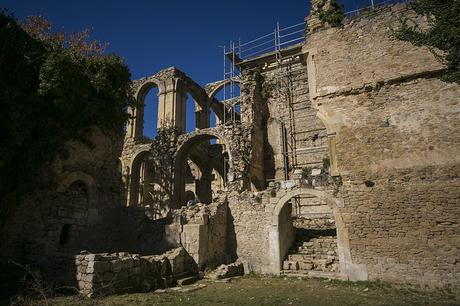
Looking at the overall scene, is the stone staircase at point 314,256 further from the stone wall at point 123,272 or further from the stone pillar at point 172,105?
the stone pillar at point 172,105

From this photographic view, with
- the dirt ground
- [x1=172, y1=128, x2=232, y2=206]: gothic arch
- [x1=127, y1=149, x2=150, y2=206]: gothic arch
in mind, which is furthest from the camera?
[x1=127, y1=149, x2=150, y2=206]: gothic arch

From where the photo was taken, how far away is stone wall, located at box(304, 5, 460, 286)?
25.5 ft

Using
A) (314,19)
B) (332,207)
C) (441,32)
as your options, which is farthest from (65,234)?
(441,32)

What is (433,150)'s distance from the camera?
820 cm

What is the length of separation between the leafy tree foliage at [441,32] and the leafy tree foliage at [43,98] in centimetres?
956

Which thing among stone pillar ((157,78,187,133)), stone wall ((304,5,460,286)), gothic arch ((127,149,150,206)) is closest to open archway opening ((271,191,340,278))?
stone wall ((304,5,460,286))

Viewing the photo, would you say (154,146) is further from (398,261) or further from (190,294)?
(398,261)

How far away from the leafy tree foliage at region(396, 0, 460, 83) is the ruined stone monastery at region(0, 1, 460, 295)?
23 cm

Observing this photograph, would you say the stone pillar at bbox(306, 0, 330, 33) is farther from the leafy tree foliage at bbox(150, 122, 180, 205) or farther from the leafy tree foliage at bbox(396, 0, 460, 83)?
the leafy tree foliage at bbox(150, 122, 180, 205)

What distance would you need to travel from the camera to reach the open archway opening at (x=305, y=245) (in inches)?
379

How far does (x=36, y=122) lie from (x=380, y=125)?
10.0m

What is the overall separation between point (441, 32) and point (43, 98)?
11.4 m

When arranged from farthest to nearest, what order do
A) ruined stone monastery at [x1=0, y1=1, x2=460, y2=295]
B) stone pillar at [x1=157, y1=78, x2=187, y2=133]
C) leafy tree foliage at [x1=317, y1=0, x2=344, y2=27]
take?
stone pillar at [x1=157, y1=78, x2=187, y2=133]
leafy tree foliage at [x1=317, y1=0, x2=344, y2=27]
ruined stone monastery at [x1=0, y1=1, x2=460, y2=295]

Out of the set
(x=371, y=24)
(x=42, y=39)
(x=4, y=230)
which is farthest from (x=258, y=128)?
(x=4, y=230)
